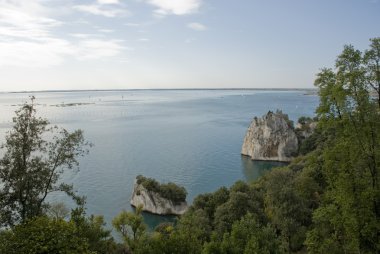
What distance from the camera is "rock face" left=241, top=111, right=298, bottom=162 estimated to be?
310ft

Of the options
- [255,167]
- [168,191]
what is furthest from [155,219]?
[255,167]

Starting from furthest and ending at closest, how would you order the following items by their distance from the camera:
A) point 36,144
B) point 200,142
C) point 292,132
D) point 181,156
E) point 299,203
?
point 200,142
point 292,132
point 181,156
point 299,203
point 36,144

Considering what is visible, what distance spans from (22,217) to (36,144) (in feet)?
13.7

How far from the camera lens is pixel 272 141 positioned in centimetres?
9519

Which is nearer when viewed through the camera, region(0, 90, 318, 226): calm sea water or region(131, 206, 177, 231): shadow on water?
region(131, 206, 177, 231): shadow on water

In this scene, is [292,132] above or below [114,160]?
above

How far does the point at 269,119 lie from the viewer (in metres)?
97.8

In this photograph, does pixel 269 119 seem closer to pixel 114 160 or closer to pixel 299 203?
pixel 114 160

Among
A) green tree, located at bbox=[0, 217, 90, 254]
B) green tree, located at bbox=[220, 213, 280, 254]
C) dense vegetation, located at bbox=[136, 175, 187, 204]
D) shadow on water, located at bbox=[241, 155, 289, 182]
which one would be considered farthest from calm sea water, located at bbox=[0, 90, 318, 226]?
green tree, located at bbox=[0, 217, 90, 254]

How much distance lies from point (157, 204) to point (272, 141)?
4808 cm

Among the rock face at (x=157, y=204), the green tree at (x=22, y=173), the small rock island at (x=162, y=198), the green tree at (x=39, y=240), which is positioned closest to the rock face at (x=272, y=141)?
the small rock island at (x=162, y=198)

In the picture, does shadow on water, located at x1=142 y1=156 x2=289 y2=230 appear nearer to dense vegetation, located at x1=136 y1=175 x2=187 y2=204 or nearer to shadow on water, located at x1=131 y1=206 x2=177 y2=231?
shadow on water, located at x1=131 y1=206 x2=177 y2=231

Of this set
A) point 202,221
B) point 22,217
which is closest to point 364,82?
point 22,217

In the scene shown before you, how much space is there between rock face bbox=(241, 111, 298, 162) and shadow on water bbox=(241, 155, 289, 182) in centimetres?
239
